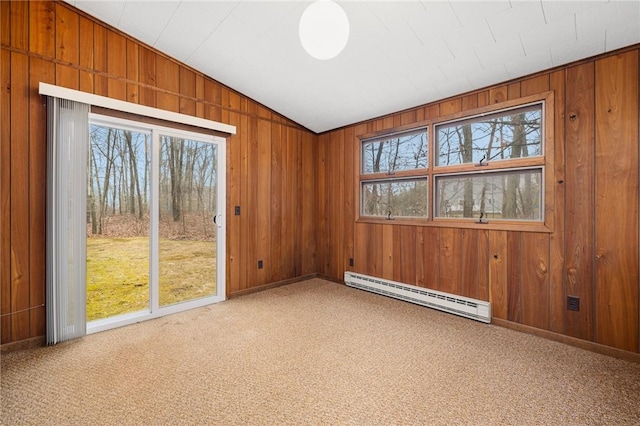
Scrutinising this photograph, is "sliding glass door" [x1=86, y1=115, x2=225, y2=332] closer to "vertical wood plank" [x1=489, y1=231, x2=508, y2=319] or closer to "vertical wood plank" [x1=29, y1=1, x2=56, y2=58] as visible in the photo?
"vertical wood plank" [x1=29, y1=1, x2=56, y2=58]

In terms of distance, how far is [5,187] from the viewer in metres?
A: 2.16

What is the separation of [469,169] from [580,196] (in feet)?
2.98

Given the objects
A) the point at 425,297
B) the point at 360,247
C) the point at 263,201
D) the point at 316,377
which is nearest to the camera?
the point at 316,377

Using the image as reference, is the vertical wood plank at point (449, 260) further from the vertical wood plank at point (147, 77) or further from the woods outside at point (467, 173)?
the vertical wood plank at point (147, 77)

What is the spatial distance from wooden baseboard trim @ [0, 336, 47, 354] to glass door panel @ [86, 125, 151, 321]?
0.36 m

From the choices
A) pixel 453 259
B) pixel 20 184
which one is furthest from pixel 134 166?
pixel 453 259

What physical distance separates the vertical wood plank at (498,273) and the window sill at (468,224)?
7 centimetres

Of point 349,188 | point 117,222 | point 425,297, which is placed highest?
point 349,188

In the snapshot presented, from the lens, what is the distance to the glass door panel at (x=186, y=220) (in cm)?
302

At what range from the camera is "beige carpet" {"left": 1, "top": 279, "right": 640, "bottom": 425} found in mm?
1531

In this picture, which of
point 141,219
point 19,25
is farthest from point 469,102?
point 19,25

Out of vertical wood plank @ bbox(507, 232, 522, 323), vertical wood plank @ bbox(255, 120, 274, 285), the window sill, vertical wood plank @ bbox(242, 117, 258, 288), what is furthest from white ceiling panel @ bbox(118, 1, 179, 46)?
vertical wood plank @ bbox(507, 232, 522, 323)

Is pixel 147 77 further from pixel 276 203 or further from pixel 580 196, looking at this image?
pixel 580 196

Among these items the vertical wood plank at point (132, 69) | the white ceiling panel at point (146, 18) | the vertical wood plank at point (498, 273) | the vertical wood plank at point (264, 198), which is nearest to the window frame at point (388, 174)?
the vertical wood plank at point (498, 273)
